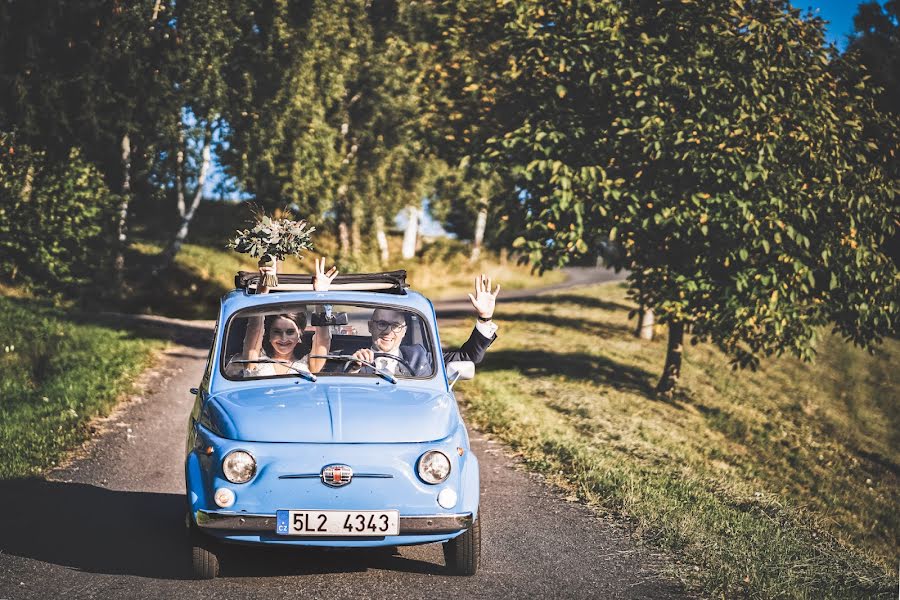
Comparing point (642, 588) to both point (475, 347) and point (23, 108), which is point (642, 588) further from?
point (23, 108)

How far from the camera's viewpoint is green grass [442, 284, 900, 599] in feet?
23.1

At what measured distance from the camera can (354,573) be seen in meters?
6.12

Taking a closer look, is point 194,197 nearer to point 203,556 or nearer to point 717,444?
point 717,444

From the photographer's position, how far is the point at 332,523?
5.40 metres

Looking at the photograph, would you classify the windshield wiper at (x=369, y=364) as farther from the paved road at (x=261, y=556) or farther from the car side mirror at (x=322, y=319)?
the paved road at (x=261, y=556)

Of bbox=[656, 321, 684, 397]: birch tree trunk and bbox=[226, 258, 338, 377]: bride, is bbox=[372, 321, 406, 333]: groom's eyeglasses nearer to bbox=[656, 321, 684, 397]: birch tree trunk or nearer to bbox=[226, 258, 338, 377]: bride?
bbox=[226, 258, 338, 377]: bride

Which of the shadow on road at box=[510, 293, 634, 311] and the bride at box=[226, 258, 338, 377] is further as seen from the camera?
the shadow on road at box=[510, 293, 634, 311]

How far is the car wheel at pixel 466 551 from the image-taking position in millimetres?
5980

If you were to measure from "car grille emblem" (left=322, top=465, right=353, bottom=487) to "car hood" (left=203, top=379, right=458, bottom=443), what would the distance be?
0.17 meters

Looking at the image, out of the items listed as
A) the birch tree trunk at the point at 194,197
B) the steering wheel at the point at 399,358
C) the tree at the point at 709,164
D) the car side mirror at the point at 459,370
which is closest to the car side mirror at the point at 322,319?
the steering wheel at the point at 399,358

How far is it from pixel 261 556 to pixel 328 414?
58.1 inches

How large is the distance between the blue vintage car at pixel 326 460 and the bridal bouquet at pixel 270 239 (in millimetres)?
2094

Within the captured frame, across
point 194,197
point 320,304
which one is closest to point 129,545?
point 320,304

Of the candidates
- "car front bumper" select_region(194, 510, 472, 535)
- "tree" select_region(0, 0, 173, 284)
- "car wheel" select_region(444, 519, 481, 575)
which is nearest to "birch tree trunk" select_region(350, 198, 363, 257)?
"tree" select_region(0, 0, 173, 284)
